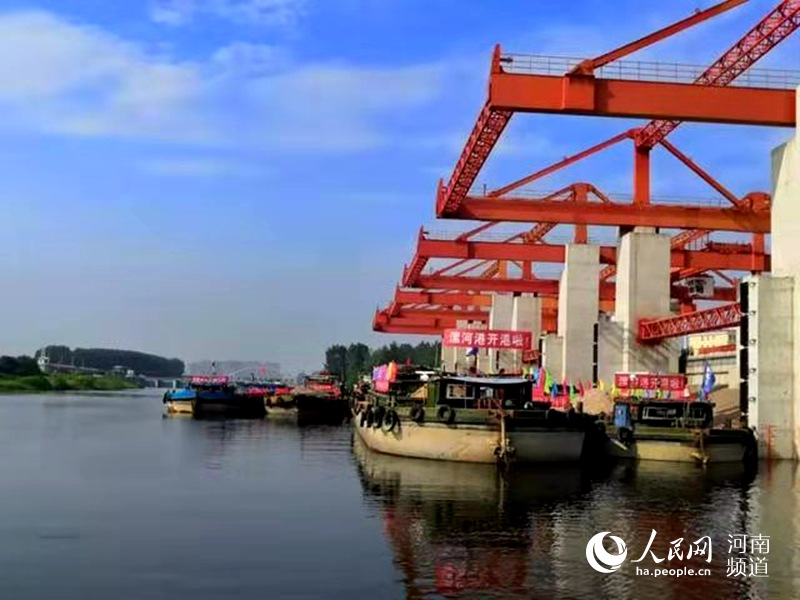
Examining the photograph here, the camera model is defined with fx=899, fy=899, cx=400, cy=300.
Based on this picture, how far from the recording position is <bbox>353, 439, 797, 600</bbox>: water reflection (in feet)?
40.6

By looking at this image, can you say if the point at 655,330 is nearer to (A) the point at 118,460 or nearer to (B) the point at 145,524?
(A) the point at 118,460

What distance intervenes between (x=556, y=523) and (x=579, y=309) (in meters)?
29.9

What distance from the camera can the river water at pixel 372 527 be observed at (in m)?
12.4

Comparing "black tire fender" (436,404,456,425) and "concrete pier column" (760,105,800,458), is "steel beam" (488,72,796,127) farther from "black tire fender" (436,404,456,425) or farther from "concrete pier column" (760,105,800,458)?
"black tire fender" (436,404,456,425)

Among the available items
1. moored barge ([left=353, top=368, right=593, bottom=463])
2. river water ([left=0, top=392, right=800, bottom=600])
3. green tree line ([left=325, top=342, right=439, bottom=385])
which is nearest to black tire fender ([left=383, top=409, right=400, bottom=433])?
moored barge ([left=353, top=368, right=593, bottom=463])

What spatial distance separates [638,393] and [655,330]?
25.7ft

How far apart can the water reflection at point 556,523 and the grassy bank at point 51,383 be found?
126930mm

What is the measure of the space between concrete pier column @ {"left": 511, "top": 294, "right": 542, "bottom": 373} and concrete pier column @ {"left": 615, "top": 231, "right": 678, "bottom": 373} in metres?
17.9

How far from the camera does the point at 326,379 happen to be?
2940 inches

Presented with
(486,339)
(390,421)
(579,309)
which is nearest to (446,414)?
(390,421)

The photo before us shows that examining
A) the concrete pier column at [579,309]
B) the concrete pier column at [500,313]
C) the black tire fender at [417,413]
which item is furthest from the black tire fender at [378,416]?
the concrete pier column at [500,313]

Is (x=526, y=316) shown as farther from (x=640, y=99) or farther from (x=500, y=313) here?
(x=640, y=99)

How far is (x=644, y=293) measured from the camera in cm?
4216

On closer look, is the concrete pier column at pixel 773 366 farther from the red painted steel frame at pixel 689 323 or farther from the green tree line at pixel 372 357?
the green tree line at pixel 372 357
